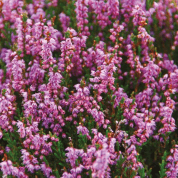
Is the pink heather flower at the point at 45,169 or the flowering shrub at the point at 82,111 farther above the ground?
the flowering shrub at the point at 82,111

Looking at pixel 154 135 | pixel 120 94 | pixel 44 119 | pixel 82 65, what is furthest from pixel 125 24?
pixel 44 119

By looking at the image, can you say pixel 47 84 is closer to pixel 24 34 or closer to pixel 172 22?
pixel 24 34

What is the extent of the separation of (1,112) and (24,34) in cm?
151

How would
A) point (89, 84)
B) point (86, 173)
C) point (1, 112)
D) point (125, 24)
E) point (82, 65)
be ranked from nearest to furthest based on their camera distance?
1. point (86, 173)
2. point (1, 112)
3. point (89, 84)
4. point (82, 65)
5. point (125, 24)

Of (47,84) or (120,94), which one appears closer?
(47,84)

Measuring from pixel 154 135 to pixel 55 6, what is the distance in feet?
14.2

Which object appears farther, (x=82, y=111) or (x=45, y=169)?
(x=82, y=111)

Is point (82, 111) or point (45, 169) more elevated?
point (82, 111)

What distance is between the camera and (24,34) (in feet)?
15.6

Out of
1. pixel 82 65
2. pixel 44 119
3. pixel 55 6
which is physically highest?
pixel 55 6

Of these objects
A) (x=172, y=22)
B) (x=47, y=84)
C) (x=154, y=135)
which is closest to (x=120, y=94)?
(x=154, y=135)

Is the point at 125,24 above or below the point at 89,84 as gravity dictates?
above

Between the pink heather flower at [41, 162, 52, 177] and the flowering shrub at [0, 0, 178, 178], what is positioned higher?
the flowering shrub at [0, 0, 178, 178]

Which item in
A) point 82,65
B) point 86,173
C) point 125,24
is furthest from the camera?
point 125,24
